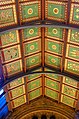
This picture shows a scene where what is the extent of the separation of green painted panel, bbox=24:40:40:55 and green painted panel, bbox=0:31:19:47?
38.7 inches

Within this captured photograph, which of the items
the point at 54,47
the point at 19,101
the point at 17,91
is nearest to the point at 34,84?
the point at 17,91

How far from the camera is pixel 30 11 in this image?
39.0 ft

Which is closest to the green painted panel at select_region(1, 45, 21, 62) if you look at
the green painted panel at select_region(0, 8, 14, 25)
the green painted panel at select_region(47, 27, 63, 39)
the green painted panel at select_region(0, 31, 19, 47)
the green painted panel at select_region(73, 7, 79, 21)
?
the green painted panel at select_region(0, 31, 19, 47)

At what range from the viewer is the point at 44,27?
42.8 feet

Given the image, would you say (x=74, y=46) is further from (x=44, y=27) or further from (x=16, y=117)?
(x=16, y=117)

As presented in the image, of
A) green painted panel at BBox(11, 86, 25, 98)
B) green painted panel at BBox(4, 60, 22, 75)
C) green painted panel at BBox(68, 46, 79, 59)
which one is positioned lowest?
green painted panel at BBox(11, 86, 25, 98)

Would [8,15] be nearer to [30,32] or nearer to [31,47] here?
[30,32]

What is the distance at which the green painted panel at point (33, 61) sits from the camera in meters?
14.7

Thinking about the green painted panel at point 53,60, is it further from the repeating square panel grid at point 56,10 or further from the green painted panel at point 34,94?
the green painted panel at point 34,94

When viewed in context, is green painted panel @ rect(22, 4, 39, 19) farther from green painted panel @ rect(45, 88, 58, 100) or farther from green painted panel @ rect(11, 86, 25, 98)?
green painted panel @ rect(45, 88, 58, 100)

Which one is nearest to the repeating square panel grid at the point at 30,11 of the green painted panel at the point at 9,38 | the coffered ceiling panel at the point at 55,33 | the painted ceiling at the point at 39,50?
the painted ceiling at the point at 39,50

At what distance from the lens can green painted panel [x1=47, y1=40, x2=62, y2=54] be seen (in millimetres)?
13609

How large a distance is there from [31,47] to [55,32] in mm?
2036

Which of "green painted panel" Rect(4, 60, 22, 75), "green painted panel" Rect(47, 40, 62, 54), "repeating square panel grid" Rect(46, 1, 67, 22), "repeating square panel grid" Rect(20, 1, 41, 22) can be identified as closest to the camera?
"repeating square panel grid" Rect(46, 1, 67, 22)
